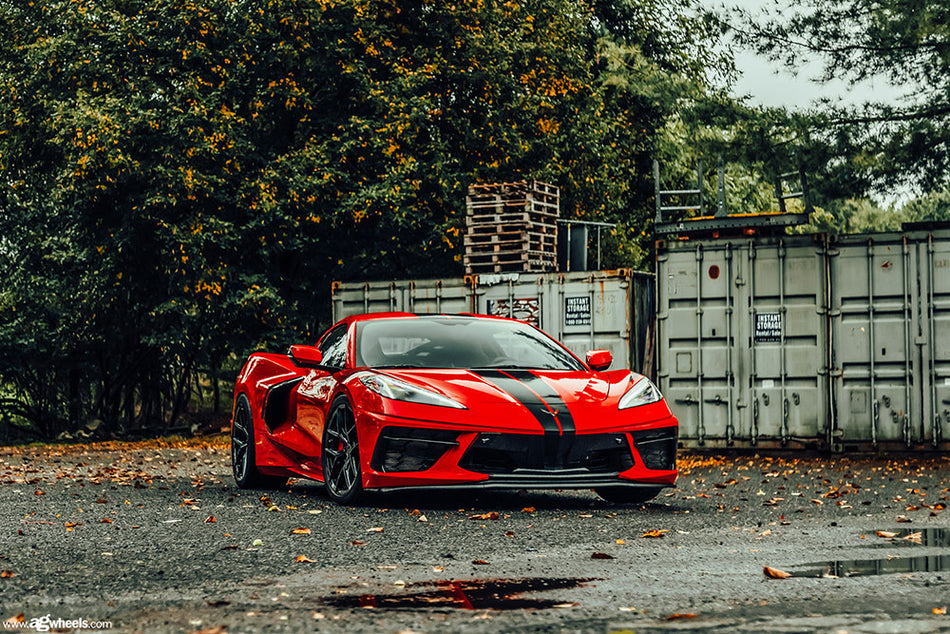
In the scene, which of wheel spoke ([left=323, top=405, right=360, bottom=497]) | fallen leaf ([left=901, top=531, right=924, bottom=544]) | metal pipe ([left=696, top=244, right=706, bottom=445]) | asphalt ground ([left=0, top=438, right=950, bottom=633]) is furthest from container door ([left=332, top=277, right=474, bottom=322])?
fallen leaf ([left=901, top=531, right=924, bottom=544])

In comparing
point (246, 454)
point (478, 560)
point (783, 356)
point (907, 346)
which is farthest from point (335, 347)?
point (907, 346)

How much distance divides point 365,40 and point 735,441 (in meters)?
12.0

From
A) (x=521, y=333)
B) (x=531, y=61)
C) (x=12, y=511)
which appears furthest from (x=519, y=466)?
(x=531, y=61)

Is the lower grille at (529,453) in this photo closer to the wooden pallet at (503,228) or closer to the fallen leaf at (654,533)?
the fallen leaf at (654,533)

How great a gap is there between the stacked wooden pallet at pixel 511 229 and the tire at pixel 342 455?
9.95 metres

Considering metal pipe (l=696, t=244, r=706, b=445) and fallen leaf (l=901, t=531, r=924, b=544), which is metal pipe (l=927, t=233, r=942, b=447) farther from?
fallen leaf (l=901, t=531, r=924, b=544)

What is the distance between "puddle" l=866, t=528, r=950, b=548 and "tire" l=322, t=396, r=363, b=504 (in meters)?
3.41

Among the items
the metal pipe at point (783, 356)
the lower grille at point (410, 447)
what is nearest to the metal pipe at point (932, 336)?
the metal pipe at point (783, 356)

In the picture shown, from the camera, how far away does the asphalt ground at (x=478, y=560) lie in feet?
15.5

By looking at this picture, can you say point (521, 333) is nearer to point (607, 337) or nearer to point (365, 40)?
point (607, 337)

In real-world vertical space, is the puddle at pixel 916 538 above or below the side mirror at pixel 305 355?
below

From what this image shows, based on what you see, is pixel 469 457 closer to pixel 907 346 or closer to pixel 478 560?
pixel 478 560

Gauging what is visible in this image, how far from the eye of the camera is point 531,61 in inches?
1064

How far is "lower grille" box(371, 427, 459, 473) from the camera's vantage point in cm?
883
